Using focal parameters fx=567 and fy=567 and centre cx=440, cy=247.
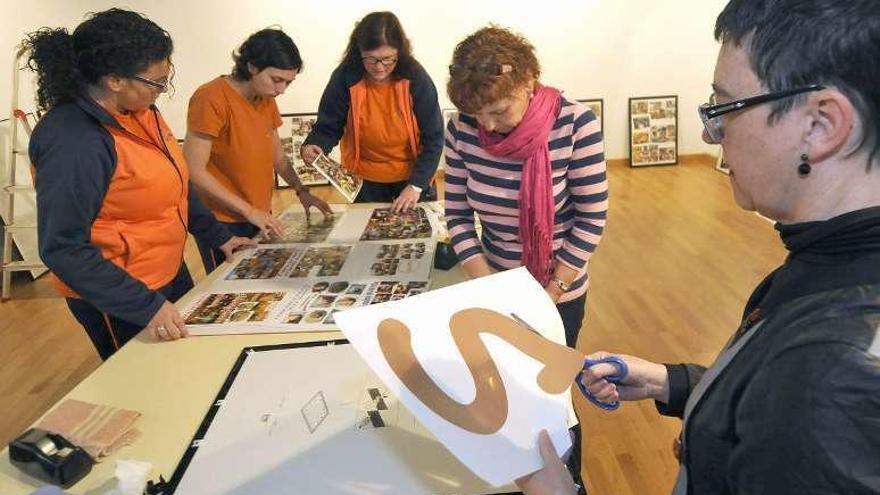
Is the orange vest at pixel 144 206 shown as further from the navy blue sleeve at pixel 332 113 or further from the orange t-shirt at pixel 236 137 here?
the navy blue sleeve at pixel 332 113

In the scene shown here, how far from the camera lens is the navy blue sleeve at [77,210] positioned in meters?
1.23

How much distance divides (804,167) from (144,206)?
4.57ft

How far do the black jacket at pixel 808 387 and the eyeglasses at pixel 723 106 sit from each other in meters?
0.12

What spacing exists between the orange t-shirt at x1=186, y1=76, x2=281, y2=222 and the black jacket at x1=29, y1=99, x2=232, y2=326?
61 centimetres

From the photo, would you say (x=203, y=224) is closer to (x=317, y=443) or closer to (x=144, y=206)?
(x=144, y=206)

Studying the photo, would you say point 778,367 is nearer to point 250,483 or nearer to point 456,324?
point 456,324

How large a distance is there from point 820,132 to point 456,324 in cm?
52

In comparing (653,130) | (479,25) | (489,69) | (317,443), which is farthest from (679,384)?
(653,130)

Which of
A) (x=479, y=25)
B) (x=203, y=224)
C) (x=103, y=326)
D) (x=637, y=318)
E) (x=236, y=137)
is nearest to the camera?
(x=103, y=326)

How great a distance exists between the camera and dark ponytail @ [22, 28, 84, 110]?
1280 millimetres

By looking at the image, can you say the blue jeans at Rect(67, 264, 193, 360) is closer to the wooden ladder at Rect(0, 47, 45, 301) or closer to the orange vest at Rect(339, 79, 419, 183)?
the orange vest at Rect(339, 79, 419, 183)

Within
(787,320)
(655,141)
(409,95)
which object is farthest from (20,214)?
(655,141)

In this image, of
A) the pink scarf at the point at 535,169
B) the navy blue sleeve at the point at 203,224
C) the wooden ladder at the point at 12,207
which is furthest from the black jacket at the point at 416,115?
the wooden ladder at the point at 12,207

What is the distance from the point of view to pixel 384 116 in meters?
2.24
